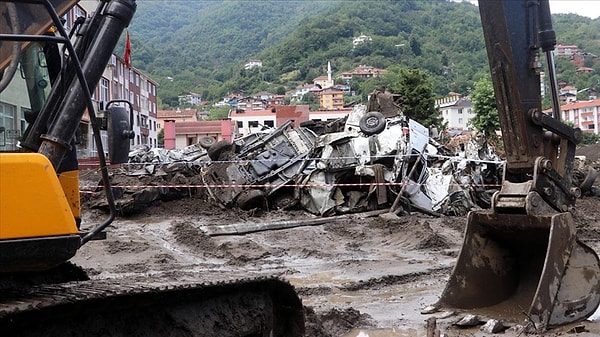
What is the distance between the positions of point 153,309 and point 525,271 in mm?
3738

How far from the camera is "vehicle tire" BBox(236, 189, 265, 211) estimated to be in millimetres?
13656

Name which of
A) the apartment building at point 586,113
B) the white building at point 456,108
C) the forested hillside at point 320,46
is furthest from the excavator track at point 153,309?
the white building at point 456,108

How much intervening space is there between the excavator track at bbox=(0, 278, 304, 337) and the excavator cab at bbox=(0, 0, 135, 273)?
0.24 m

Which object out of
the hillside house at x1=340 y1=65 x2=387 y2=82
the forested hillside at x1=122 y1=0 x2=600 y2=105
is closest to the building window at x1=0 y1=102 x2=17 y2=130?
the forested hillside at x1=122 y1=0 x2=600 y2=105

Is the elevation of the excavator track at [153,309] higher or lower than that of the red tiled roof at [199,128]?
lower

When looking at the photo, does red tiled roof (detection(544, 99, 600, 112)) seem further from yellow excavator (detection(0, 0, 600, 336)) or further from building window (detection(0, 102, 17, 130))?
building window (detection(0, 102, 17, 130))

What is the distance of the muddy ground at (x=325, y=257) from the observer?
19.5ft

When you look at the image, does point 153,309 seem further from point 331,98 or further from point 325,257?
point 331,98

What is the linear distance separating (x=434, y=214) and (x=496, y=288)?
26.5ft

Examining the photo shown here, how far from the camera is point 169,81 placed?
4813 inches

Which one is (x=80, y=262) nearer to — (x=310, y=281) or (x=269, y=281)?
(x=310, y=281)

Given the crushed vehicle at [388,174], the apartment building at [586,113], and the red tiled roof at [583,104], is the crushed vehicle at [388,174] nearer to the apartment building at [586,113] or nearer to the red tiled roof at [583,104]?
the apartment building at [586,113]

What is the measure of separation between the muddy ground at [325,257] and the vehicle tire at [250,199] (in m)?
0.24

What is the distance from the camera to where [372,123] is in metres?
14.6
